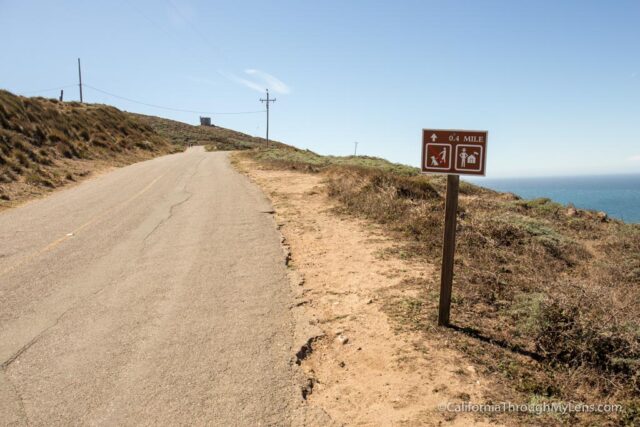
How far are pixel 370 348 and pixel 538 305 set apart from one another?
1928 mm

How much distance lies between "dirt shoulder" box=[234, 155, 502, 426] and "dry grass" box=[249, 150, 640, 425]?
11.6 inches

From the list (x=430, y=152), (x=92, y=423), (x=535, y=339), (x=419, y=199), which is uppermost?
(x=430, y=152)

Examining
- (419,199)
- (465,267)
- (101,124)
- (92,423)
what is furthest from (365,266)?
(101,124)

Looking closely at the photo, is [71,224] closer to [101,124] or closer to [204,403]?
[204,403]

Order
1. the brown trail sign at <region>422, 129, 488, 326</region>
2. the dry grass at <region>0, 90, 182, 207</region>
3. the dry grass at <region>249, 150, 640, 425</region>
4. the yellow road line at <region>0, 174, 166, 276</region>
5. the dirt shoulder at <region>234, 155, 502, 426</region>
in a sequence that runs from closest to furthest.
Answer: the dirt shoulder at <region>234, 155, 502, 426</region>, the dry grass at <region>249, 150, 640, 425</region>, the brown trail sign at <region>422, 129, 488, 326</region>, the yellow road line at <region>0, 174, 166, 276</region>, the dry grass at <region>0, 90, 182, 207</region>

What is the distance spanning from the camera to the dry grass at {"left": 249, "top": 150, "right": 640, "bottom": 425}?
3.76 metres

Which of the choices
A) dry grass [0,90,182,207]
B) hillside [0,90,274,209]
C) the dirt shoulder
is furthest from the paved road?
dry grass [0,90,182,207]

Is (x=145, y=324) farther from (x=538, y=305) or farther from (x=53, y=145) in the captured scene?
(x=53, y=145)

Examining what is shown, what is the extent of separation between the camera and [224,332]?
4859mm

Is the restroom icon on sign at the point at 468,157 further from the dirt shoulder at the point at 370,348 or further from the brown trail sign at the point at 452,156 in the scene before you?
the dirt shoulder at the point at 370,348

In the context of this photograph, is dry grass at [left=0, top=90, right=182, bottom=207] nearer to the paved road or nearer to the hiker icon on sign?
the paved road

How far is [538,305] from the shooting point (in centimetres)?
460

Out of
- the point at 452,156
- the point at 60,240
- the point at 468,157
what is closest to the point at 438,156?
the point at 452,156

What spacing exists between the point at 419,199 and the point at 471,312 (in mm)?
7091
